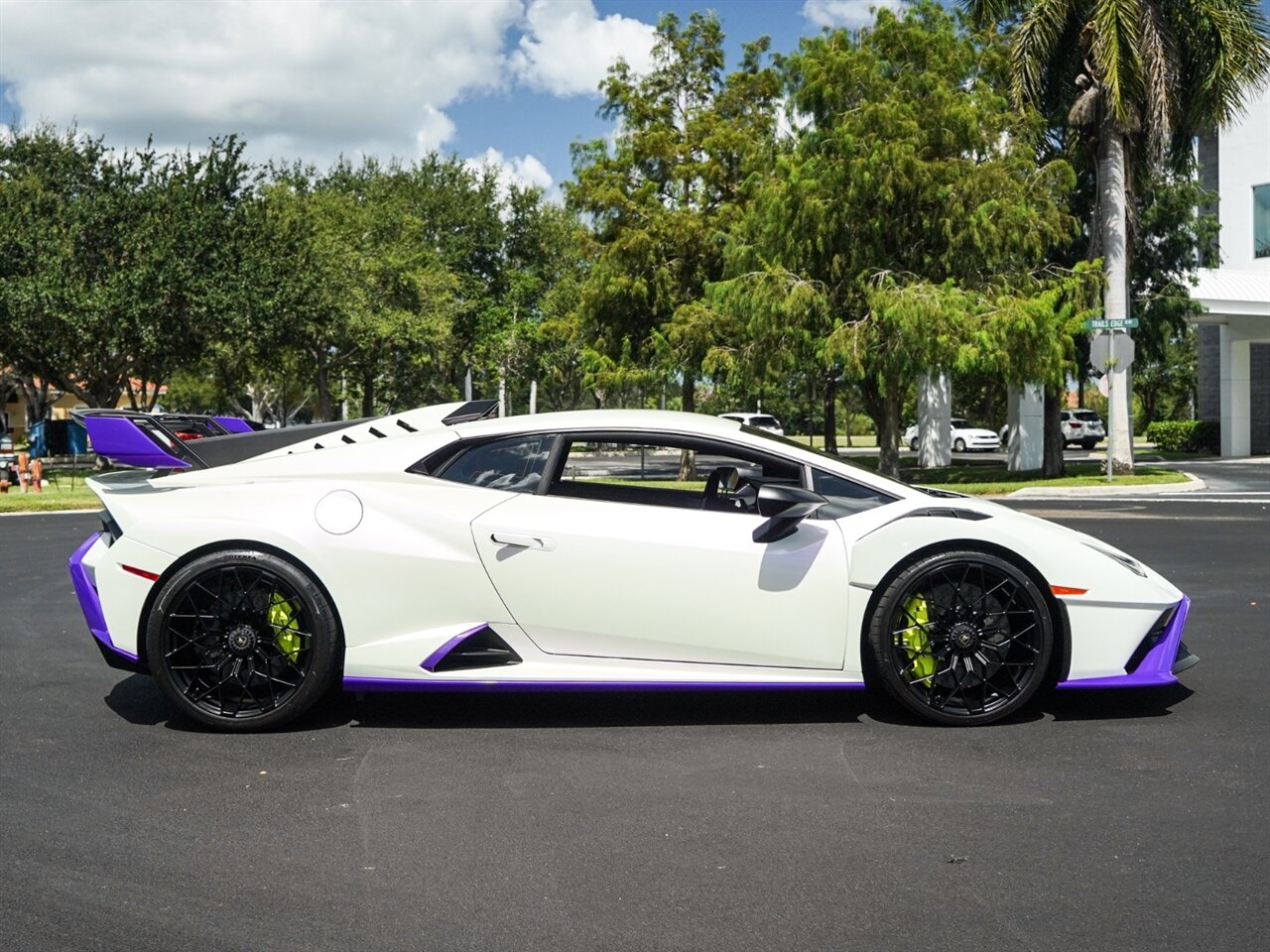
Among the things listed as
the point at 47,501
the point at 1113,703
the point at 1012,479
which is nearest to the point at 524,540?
the point at 1113,703

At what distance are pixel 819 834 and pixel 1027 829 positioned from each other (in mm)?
659

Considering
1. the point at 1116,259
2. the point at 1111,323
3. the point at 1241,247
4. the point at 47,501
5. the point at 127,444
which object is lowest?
the point at 47,501

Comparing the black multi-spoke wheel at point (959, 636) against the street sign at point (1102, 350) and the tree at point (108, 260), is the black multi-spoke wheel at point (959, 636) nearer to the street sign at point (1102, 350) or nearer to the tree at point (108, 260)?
the street sign at point (1102, 350)

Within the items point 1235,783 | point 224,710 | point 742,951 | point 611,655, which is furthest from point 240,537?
point 1235,783

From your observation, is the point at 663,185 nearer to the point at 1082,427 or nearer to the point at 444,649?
the point at 1082,427

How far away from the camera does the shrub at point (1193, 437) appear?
38.2 metres

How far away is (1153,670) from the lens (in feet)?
17.2

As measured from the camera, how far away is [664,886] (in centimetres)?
355

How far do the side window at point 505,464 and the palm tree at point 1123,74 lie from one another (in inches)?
807

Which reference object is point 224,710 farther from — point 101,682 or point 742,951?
point 742,951

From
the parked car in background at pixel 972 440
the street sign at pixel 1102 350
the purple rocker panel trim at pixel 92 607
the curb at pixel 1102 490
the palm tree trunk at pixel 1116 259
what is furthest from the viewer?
the parked car in background at pixel 972 440

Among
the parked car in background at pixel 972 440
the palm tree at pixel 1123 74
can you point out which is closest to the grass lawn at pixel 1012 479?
the palm tree at pixel 1123 74

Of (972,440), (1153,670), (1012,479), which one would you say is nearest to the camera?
(1153,670)

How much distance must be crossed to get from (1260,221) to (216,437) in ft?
120
